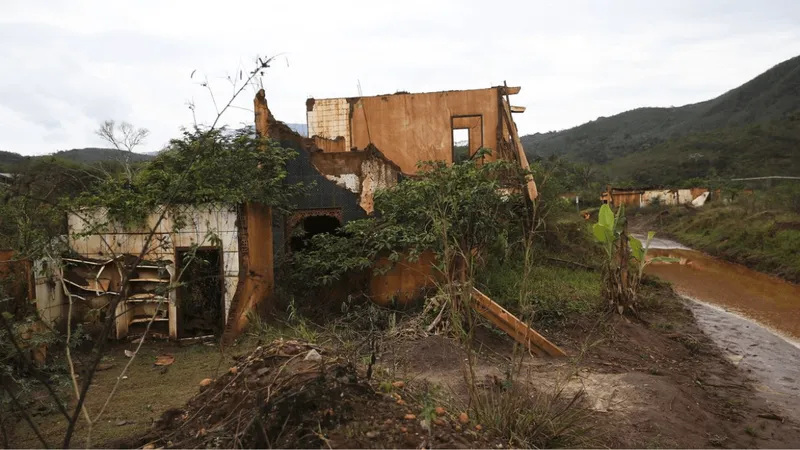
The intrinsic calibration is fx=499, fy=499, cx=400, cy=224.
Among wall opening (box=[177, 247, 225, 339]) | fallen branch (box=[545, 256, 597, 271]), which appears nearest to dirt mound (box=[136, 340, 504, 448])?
wall opening (box=[177, 247, 225, 339])

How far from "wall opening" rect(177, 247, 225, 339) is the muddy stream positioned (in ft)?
26.8

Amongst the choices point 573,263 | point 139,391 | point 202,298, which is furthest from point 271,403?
point 573,263

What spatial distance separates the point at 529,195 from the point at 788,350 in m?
5.50

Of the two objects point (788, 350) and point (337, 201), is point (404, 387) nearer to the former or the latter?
point (337, 201)

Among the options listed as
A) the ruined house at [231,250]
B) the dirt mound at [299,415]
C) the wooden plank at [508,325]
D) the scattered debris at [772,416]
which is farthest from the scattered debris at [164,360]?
the scattered debris at [772,416]

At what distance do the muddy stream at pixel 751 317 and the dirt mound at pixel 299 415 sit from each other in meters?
5.50

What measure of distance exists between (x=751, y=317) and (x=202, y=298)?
11.7 meters

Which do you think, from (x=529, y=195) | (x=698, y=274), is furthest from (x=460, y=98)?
(x=698, y=274)

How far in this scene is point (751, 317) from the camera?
11328 millimetres

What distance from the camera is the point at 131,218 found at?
8.09 m

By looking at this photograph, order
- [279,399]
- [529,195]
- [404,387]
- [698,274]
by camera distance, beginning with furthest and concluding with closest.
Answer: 1. [698,274]
2. [529,195]
3. [404,387]
4. [279,399]

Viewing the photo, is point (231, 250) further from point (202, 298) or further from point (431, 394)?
point (431, 394)

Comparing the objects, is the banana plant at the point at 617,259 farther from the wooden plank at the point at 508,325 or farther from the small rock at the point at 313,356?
the small rock at the point at 313,356

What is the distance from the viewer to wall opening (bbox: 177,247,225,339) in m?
8.28
